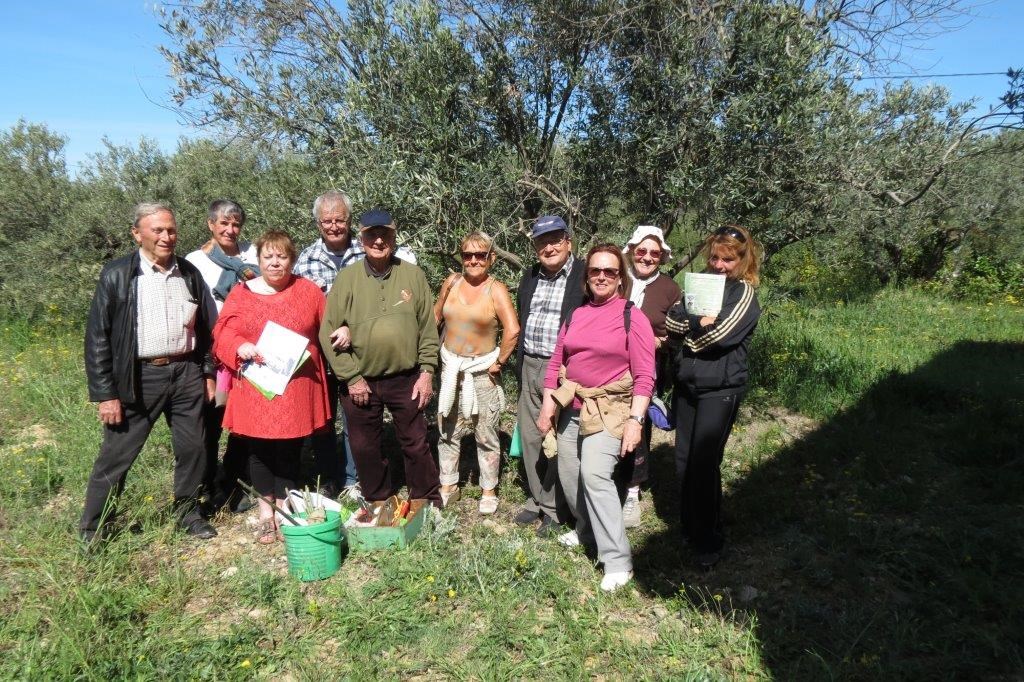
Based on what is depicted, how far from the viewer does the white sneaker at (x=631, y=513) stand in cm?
446

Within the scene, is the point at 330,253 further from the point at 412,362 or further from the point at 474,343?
the point at 474,343

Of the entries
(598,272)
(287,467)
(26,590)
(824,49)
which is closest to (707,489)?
(598,272)

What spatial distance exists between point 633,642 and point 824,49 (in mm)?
4336

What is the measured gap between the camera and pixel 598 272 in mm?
3562

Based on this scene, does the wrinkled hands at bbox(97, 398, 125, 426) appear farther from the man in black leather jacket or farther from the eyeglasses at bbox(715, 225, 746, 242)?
the eyeglasses at bbox(715, 225, 746, 242)

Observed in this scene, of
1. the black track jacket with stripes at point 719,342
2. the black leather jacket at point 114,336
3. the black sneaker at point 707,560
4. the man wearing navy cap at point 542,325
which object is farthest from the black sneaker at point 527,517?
the black leather jacket at point 114,336

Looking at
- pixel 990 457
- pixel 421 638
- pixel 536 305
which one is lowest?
pixel 421 638

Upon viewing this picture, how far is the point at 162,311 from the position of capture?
3902mm

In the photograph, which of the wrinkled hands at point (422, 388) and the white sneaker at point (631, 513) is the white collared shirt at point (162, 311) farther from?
the white sneaker at point (631, 513)

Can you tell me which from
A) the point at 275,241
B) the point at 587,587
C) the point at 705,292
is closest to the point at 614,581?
the point at 587,587

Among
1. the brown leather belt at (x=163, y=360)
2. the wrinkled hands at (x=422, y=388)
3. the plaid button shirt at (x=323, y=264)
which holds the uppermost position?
the plaid button shirt at (x=323, y=264)

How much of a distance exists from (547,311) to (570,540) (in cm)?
149

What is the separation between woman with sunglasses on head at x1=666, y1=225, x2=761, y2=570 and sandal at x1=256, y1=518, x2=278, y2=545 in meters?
2.71

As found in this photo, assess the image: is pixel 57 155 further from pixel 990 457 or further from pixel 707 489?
pixel 990 457
